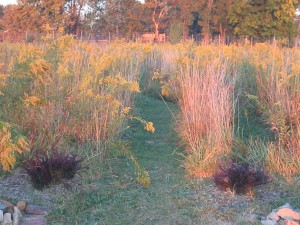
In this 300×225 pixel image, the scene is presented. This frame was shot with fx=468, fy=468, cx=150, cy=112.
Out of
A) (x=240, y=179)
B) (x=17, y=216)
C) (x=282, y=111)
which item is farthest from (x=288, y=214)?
(x=282, y=111)

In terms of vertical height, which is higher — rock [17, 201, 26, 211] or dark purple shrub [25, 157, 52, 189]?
dark purple shrub [25, 157, 52, 189]

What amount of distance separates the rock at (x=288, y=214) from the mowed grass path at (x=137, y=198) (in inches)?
28.9

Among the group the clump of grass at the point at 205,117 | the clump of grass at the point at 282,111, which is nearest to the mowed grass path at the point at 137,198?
the clump of grass at the point at 205,117

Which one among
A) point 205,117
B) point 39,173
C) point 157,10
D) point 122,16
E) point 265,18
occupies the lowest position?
point 39,173

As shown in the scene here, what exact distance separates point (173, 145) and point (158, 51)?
7.08m

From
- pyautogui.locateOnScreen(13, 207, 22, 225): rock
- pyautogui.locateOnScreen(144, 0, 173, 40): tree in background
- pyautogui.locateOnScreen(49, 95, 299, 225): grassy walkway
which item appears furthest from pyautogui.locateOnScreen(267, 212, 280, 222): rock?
pyautogui.locateOnScreen(144, 0, 173, 40): tree in background

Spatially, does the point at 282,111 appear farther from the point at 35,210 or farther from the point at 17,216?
the point at 17,216

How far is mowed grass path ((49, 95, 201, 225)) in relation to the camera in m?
4.30

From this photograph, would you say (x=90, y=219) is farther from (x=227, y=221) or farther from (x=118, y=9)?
(x=118, y=9)

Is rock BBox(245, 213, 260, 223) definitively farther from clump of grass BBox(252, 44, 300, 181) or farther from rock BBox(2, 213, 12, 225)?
rock BBox(2, 213, 12, 225)

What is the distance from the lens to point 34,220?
14.0ft

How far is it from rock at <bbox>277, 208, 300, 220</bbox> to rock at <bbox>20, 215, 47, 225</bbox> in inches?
83.0

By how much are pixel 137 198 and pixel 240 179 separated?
41.3 inches

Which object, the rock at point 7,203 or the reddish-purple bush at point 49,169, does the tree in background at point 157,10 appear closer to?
the reddish-purple bush at point 49,169
